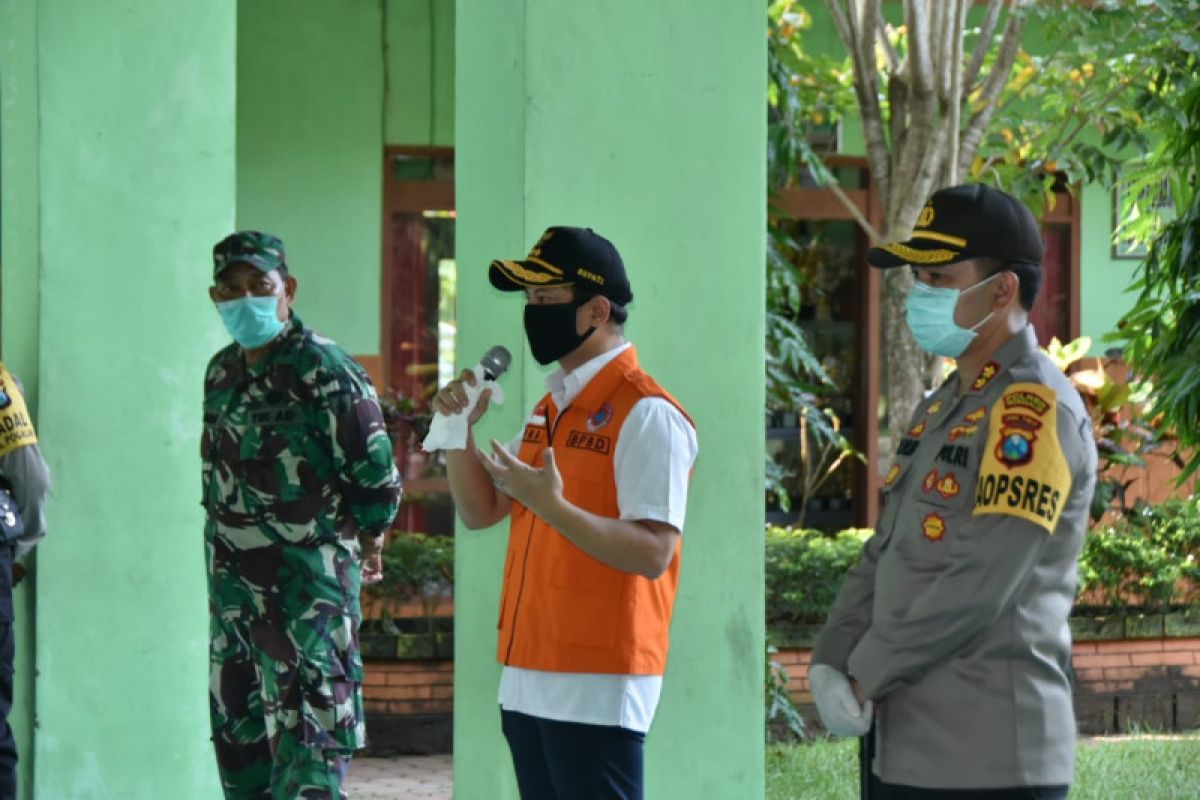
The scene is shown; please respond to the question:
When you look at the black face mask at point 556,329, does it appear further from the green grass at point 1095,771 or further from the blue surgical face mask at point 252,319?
the green grass at point 1095,771

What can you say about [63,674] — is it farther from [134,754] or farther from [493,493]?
[493,493]

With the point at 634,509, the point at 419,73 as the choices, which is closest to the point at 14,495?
the point at 634,509

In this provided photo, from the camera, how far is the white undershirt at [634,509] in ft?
11.9

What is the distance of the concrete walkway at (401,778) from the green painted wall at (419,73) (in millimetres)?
4281

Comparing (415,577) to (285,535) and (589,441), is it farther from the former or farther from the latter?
(589,441)

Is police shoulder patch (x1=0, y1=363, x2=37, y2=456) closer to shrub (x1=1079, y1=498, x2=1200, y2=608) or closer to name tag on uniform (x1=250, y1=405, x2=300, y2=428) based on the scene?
name tag on uniform (x1=250, y1=405, x2=300, y2=428)

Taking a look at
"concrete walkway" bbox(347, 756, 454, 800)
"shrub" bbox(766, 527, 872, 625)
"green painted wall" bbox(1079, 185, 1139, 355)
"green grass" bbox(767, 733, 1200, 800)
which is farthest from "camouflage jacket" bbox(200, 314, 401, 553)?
"green painted wall" bbox(1079, 185, 1139, 355)

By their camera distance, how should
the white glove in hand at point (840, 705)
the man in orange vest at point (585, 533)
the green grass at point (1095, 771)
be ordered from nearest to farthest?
the white glove in hand at point (840, 705), the man in orange vest at point (585, 533), the green grass at point (1095, 771)

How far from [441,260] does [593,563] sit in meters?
8.05

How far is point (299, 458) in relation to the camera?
4.92m

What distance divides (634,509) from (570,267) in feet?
1.77

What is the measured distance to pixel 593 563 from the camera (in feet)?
12.0

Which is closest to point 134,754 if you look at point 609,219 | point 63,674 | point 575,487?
point 63,674

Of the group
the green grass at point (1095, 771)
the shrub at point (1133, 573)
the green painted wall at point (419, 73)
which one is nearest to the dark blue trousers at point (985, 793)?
the green grass at point (1095, 771)
